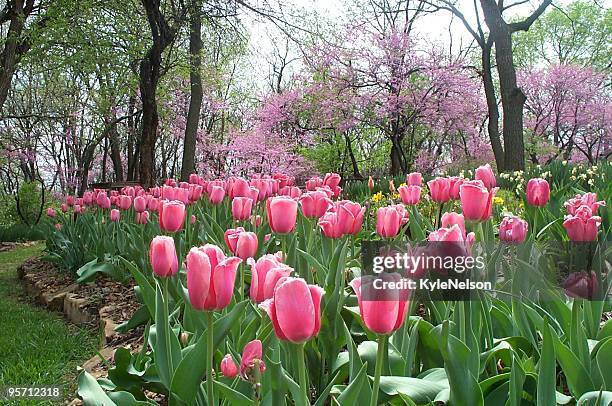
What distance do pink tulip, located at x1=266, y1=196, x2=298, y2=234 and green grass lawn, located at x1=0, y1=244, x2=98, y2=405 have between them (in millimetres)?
1809

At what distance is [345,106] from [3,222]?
31.9 ft

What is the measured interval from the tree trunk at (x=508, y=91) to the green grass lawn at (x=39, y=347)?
8345mm

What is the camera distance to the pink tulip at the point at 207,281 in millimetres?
1005

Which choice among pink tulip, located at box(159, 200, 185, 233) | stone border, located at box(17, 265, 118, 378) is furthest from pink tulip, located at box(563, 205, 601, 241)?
stone border, located at box(17, 265, 118, 378)

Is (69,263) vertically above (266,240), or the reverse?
(266,240)

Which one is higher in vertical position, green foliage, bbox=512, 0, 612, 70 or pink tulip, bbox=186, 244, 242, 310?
green foliage, bbox=512, 0, 612, 70

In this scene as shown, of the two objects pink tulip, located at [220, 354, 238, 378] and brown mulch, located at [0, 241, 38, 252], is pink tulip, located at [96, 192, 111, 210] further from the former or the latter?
brown mulch, located at [0, 241, 38, 252]

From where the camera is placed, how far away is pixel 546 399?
103cm

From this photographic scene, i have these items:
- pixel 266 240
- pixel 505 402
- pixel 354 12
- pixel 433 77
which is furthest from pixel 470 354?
pixel 354 12

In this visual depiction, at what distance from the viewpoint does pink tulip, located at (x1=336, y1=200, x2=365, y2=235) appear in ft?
5.82

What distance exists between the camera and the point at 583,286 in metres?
1.42

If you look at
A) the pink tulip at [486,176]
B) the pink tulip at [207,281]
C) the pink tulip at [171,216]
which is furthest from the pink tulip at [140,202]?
the pink tulip at [207,281]

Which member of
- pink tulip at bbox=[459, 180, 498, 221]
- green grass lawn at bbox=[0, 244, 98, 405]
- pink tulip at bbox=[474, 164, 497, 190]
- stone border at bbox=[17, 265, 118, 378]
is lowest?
green grass lawn at bbox=[0, 244, 98, 405]

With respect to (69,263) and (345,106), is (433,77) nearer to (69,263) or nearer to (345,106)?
(345,106)
